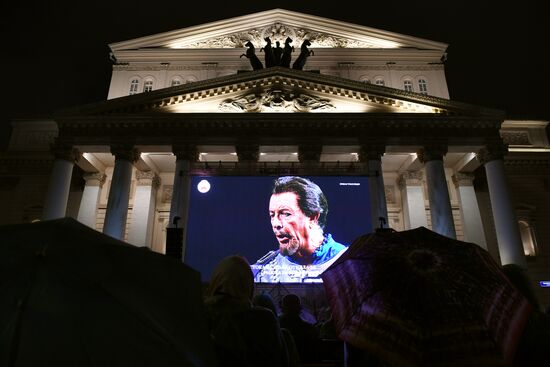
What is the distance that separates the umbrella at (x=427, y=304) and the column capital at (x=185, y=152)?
18.1 metres

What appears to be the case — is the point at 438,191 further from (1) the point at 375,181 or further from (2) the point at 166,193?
(2) the point at 166,193

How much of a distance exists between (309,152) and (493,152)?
9.27m

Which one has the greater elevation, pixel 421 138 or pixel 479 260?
pixel 421 138

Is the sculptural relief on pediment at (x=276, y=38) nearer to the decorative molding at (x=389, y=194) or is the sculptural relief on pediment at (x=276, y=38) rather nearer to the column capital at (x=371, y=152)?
the decorative molding at (x=389, y=194)

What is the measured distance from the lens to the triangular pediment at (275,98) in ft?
70.8

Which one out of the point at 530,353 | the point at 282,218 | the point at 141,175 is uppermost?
the point at 141,175

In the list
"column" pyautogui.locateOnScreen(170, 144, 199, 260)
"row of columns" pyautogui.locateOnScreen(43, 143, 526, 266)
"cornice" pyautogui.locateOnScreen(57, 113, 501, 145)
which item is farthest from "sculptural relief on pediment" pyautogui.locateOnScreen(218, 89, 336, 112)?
"column" pyautogui.locateOnScreen(170, 144, 199, 260)

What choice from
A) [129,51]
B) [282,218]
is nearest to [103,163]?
[129,51]

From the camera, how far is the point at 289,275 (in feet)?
56.2

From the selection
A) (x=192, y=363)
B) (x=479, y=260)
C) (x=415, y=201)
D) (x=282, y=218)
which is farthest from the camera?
(x=415, y=201)

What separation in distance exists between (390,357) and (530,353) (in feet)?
3.66

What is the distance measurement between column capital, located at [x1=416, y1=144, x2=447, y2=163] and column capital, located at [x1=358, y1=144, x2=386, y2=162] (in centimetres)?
205

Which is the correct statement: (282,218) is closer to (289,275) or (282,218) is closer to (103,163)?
(289,275)

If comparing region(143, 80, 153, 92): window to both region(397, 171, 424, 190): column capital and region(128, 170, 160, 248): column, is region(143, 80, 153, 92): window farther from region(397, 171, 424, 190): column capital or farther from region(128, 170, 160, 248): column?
region(397, 171, 424, 190): column capital
